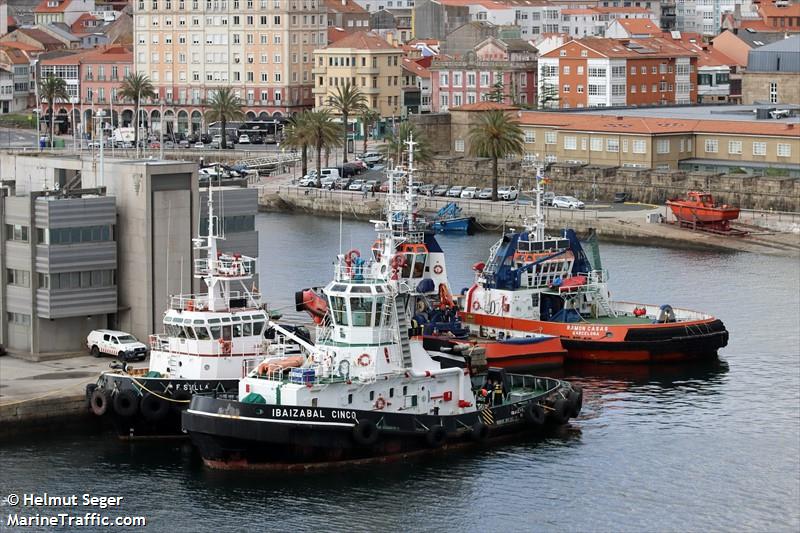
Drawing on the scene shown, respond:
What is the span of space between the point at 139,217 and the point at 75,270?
2669 millimetres

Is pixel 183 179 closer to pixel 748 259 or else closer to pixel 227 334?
pixel 227 334

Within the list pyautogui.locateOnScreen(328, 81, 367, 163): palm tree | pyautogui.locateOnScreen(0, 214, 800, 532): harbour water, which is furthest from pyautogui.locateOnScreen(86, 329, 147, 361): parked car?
pyautogui.locateOnScreen(328, 81, 367, 163): palm tree

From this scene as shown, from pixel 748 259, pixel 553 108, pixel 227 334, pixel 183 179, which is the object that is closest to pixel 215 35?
pixel 553 108

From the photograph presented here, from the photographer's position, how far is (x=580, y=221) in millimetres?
107188

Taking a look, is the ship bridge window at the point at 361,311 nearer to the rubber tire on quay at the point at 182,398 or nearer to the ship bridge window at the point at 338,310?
the ship bridge window at the point at 338,310

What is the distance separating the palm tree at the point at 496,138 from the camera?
11631 centimetres

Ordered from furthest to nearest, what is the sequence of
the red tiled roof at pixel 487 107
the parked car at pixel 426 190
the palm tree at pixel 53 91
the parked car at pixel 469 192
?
the palm tree at pixel 53 91 < the red tiled roof at pixel 487 107 < the parked car at pixel 426 190 < the parked car at pixel 469 192

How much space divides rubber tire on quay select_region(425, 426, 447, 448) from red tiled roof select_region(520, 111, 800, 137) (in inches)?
2429

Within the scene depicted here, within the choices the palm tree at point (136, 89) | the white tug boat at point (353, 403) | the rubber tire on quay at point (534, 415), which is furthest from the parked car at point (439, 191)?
the rubber tire on quay at point (534, 415)

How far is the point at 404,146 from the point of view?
122 m

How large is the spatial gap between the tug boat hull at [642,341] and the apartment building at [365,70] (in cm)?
7816

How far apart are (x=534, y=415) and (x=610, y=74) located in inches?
3411

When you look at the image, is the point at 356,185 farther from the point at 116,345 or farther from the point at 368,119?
the point at 116,345

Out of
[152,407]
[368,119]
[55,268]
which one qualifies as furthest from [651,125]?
[152,407]
